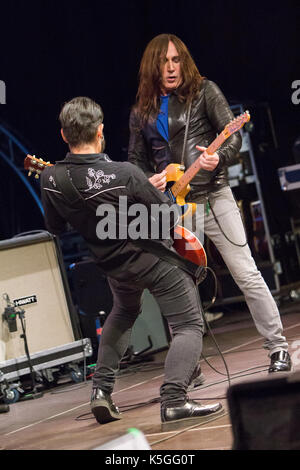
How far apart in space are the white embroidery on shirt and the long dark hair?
93cm

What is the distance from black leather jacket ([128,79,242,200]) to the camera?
3871 millimetres

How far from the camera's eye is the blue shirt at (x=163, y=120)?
4.01 m

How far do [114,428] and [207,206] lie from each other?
1.34 meters

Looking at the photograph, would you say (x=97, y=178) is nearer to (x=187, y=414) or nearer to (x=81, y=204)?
(x=81, y=204)

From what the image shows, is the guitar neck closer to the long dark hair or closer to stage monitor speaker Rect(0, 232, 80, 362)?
the long dark hair

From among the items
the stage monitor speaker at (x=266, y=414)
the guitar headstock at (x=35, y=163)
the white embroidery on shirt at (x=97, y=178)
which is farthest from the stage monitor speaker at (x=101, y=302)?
the stage monitor speaker at (x=266, y=414)

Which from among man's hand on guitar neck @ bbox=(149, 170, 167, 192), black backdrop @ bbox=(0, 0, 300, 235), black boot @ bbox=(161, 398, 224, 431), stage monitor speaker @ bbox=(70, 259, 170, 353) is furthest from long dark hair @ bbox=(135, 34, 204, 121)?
black backdrop @ bbox=(0, 0, 300, 235)

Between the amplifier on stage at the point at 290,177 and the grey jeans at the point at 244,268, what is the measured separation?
331 cm

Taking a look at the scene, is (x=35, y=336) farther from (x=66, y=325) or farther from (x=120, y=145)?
(x=120, y=145)

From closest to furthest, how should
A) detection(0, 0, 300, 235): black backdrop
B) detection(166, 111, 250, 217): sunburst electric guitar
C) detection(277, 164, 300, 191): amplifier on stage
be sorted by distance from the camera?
detection(166, 111, 250, 217): sunburst electric guitar < detection(277, 164, 300, 191): amplifier on stage < detection(0, 0, 300, 235): black backdrop

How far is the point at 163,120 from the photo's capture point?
4.02 meters

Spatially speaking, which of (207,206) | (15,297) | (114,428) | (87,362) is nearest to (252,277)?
(207,206)

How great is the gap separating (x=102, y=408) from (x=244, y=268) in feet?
3.51

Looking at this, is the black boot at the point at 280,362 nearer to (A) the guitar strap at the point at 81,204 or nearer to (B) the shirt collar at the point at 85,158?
(A) the guitar strap at the point at 81,204
